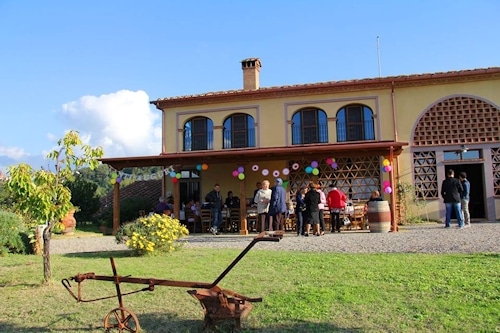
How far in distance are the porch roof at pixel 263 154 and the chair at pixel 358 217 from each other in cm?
178

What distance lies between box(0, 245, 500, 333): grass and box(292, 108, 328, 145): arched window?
31.6ft

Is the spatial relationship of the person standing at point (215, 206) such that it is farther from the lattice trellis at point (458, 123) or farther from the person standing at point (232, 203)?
the lattice trellis at point (458, 123)

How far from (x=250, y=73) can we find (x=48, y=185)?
13.7m

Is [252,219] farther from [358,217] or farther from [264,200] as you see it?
[358,217]

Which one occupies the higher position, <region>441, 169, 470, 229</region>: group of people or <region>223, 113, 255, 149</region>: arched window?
<region>223, 113, 255, 149</region>: arched window

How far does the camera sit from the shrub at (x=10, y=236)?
9.95m

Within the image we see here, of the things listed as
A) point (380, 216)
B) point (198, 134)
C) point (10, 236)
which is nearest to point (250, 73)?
point (198, 134)

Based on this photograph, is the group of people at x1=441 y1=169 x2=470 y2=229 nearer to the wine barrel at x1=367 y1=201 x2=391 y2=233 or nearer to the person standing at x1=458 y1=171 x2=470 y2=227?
the person standing at x1=458 y1=171 x2=470 y2=227

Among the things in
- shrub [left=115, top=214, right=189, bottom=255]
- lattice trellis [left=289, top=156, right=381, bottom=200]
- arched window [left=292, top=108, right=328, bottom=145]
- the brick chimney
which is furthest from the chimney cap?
shrub [left=115, top=214, right=189, bottom=255]

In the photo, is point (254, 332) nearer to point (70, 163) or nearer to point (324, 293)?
point (324, 293)

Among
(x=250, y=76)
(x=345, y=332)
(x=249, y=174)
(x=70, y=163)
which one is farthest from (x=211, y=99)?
(x=345, y=332)

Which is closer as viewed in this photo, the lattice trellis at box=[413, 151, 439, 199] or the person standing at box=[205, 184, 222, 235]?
the person standing at box=[205, 184, 222, 235]

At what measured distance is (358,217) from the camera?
557 inches

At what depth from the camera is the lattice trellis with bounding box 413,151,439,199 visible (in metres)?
15.8
